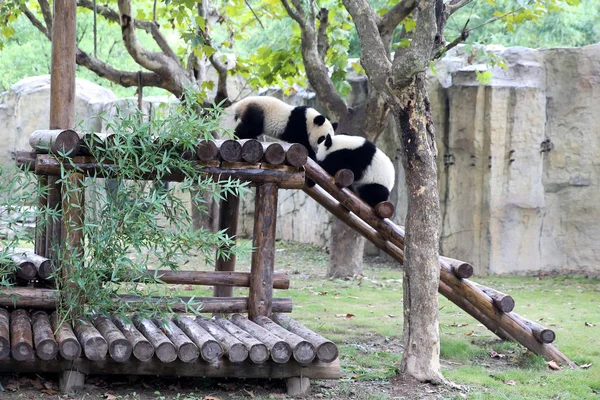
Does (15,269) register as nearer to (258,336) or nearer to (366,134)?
(258,336)

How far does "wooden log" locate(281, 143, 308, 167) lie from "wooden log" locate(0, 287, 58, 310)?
6.30 feet

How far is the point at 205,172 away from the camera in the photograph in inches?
205

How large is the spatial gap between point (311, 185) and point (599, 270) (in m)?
6.79

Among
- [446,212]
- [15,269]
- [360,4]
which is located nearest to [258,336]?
[15,269]

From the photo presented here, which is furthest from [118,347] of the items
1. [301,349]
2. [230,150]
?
[230,150]

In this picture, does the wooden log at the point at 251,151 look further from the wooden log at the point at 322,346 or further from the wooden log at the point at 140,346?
the wooden log at the point at 140,346

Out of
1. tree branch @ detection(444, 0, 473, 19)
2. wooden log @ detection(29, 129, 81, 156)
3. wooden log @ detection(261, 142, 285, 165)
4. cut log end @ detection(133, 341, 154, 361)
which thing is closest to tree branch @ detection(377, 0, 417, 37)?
tree branch @ detection(444, 0, 473, 19)

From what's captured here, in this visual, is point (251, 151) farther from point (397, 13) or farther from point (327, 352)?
point (397, 13)

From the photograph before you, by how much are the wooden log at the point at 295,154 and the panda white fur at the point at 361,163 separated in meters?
1.96

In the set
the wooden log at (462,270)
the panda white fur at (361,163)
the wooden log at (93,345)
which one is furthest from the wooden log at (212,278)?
the panda white fur at (361,163)

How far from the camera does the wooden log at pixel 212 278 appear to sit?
5324 millimetres

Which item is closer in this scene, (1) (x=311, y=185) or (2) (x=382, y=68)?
(2) (x=382, y=68)

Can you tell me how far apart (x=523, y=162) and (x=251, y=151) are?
24.6 feet

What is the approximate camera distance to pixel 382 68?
17.7 feet
